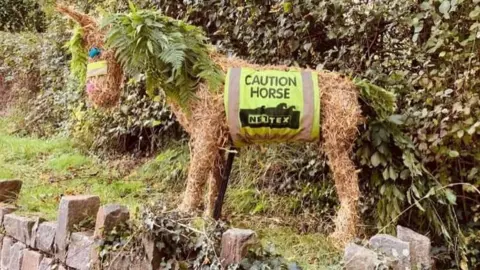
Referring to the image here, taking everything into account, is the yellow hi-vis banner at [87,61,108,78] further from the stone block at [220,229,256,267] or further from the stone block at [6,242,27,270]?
the stone block at [220,229,256,267]

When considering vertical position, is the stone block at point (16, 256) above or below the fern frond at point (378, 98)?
below

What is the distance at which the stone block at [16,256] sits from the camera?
2545 mm

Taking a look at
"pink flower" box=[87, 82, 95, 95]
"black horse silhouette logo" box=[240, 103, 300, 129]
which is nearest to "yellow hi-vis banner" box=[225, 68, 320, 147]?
"black horse silhouette logo" box=[240, 103, 300, 129]

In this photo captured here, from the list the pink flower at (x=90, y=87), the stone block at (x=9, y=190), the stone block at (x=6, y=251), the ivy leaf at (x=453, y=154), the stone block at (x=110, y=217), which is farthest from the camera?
the stone block at (x=9, y=190)

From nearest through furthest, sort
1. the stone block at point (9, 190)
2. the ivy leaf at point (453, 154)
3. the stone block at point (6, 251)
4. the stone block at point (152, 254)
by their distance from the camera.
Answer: the stone block at point (152, 254)
the ivy leaf at point (453, 154)
the stone block at point (6, 251)
the stone block at point (9, 190)

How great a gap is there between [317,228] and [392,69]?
86 centimetres

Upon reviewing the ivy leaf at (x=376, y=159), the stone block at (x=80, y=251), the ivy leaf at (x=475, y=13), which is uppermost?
the ivy leaf at (x=475, y=13)

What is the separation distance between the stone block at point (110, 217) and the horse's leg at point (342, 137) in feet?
2.90

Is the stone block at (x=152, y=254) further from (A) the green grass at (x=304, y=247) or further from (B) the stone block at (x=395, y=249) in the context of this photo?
(B) the stone block at (x=395, y=249)

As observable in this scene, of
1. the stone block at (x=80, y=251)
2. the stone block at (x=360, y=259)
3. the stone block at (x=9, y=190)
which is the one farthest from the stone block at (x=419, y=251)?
the stone block at (x=9, y=190)

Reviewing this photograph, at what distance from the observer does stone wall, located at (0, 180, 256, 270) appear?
1869 millimetres

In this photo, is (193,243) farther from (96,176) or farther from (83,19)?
(96,176)

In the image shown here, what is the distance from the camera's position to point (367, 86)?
232cm

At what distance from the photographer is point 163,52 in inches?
90.0
